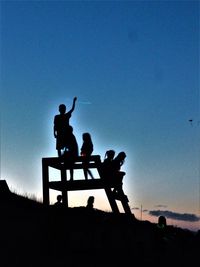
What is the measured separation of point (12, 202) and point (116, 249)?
372cm

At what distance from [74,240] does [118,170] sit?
87.8 inches

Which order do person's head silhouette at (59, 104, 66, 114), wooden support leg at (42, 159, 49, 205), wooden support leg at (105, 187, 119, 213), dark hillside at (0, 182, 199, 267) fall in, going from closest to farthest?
1. dark hillside at (0, 182, 199, 267)
2. wooden support leg at (105, 187, 119, 213)
3. wooden support leg at (42, 159, 49, 205)
4. person's head silhouette at (59, 104, 66, 114)

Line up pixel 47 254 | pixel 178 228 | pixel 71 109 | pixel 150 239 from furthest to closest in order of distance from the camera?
1. pixel 178 228
2. pixel 150 239
3. pixel 71 109
4. pixel 47 254

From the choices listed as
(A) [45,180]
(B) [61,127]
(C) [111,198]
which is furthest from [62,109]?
(C) [111,198]

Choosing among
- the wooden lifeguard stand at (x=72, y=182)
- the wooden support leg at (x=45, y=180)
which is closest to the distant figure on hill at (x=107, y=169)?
the wooden lifeguard stand at (x=72, y=182)

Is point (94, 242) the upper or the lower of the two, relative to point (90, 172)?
lower

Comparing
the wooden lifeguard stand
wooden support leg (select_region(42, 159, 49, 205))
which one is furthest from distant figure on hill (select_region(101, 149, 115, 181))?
wooden support leg (select_region(42, 159, 49, 205))

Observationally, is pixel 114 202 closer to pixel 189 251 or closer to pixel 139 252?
pixel 139 252

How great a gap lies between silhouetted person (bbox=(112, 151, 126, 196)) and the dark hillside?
683 mm

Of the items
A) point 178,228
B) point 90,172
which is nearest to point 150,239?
point 90,172

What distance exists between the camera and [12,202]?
1359 cm

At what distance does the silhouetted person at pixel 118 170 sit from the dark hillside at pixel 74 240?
0.68 metres

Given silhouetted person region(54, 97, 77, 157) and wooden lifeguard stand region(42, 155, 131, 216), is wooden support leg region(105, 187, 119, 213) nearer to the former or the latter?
wooden lifeguard stand region(42, 155, 131, 216)

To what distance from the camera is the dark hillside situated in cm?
1032
